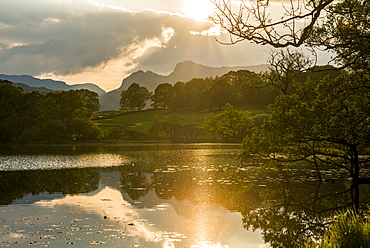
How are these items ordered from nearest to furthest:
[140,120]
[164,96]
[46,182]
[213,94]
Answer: [46,182] < [213,94] < [140,120] < [164,96]

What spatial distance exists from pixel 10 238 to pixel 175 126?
10568 cm

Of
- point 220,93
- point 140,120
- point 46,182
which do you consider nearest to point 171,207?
point 46,182

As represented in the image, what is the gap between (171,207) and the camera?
26859mm

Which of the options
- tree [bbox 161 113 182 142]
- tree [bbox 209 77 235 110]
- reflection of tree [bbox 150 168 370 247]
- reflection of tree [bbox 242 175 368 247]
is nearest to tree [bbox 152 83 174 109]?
tree [bbox 209 77 235 110]

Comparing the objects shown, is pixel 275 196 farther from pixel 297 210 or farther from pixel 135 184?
pixel 135 184

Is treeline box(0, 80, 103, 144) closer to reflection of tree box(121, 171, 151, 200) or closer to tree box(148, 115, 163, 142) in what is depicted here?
tree box(148, 115, 163, 142)

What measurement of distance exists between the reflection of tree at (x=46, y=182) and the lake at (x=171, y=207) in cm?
8

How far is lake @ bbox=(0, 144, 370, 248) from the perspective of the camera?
19.1m

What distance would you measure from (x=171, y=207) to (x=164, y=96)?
532 ft

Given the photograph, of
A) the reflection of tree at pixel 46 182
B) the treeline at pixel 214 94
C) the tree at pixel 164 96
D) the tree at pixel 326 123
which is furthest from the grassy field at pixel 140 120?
the tree at pixel 326 123

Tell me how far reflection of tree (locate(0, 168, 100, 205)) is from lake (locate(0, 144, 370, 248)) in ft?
0.26

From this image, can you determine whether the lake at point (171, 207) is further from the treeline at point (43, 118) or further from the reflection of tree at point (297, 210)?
the treeline at point (43, 118)

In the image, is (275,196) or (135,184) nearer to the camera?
(275,196)

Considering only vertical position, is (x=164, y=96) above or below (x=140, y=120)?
above
